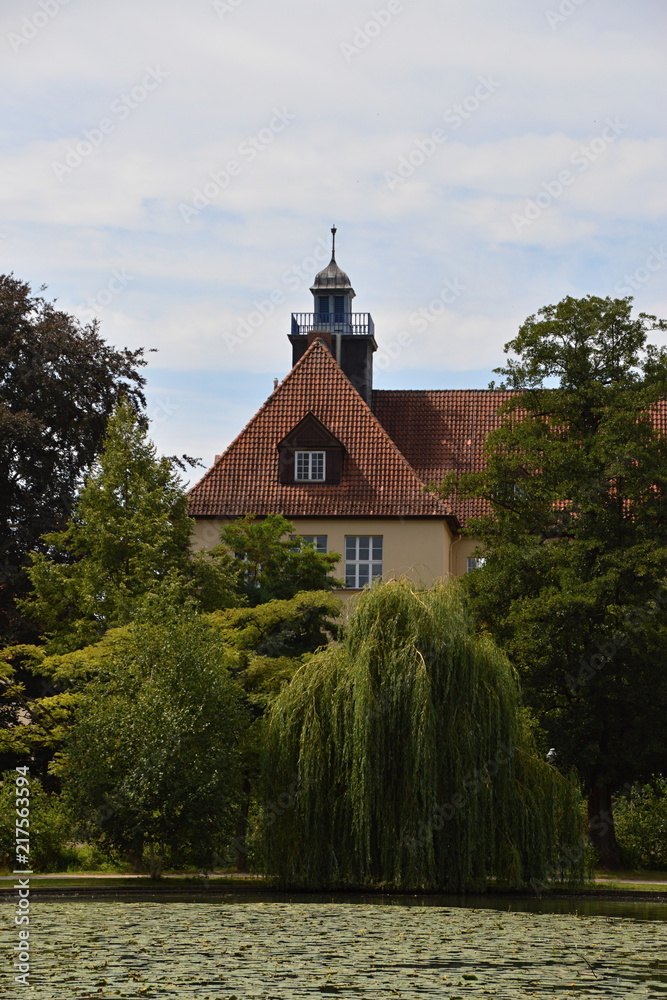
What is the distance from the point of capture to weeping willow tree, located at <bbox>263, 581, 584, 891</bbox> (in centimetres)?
2717

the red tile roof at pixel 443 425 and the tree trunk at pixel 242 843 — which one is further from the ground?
the red tile roof at pixel 443 425

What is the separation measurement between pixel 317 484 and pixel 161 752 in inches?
844

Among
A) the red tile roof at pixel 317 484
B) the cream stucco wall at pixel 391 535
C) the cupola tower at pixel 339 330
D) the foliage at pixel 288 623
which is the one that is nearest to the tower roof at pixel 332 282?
the cupola tower at pixel 339 330

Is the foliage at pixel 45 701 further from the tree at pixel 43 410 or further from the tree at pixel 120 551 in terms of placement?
the tree at pixel 43 410

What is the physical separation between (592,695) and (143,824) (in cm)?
1280

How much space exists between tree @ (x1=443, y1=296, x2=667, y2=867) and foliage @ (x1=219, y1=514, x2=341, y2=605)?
4.04 m

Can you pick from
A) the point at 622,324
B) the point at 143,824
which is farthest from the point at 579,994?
the point at 622,324

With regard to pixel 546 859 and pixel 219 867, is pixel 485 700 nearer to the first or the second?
pixel 546 859

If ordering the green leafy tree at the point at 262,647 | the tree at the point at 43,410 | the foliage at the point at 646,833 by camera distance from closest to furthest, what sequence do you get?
the green leafy tree at the point at 262,647, the foliage at the point at 646,833, the tree at the point at 43,410

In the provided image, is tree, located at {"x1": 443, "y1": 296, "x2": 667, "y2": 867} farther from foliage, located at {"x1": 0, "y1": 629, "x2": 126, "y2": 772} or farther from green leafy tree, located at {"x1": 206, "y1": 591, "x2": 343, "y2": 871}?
foliage, located at {"x1": 0, "y1": 629, "x2": 126, "y2": 772}

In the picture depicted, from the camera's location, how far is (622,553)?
117ft

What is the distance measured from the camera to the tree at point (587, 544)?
3547 centimetres

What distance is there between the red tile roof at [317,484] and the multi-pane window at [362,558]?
0.86 meters

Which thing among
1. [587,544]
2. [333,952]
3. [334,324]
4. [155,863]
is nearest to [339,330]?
[334,324]
